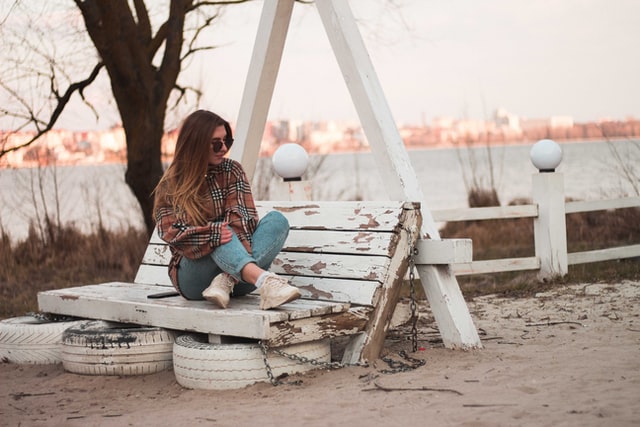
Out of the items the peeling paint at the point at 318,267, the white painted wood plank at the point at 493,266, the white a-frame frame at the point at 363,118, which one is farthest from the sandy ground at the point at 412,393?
the white painted wood plank at the point at 493,266

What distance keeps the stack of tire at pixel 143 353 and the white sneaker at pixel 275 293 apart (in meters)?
0.21

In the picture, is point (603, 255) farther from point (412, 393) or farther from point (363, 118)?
point (412, 393)

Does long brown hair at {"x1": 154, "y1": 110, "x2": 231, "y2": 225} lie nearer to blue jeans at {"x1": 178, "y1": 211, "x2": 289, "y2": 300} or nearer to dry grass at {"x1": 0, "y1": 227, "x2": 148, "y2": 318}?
blue jeans at {"x1": 178, "y1": 211, "x2": 289, "y2": 300}

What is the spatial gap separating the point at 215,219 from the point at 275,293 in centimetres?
63

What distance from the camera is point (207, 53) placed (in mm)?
10648

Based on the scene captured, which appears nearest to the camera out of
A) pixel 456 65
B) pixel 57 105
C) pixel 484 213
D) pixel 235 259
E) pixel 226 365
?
pixel 226 365

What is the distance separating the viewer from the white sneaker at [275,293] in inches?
154

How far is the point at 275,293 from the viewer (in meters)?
3.93

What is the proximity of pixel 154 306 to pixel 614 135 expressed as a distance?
723 centimetres

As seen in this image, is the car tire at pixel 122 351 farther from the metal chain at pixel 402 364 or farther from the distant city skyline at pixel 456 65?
the distant city skyline at pixel 456 65

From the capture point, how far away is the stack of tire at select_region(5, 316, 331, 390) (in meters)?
3.86

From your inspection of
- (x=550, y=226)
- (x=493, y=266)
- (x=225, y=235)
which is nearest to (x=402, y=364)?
(x=225, y=235)

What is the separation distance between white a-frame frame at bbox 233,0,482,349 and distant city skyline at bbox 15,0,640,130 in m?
3.97

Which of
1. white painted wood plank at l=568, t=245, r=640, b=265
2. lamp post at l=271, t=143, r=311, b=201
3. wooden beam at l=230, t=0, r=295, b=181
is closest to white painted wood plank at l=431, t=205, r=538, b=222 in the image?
white painted wood plank at l=568, t=245, r=640, b=265
